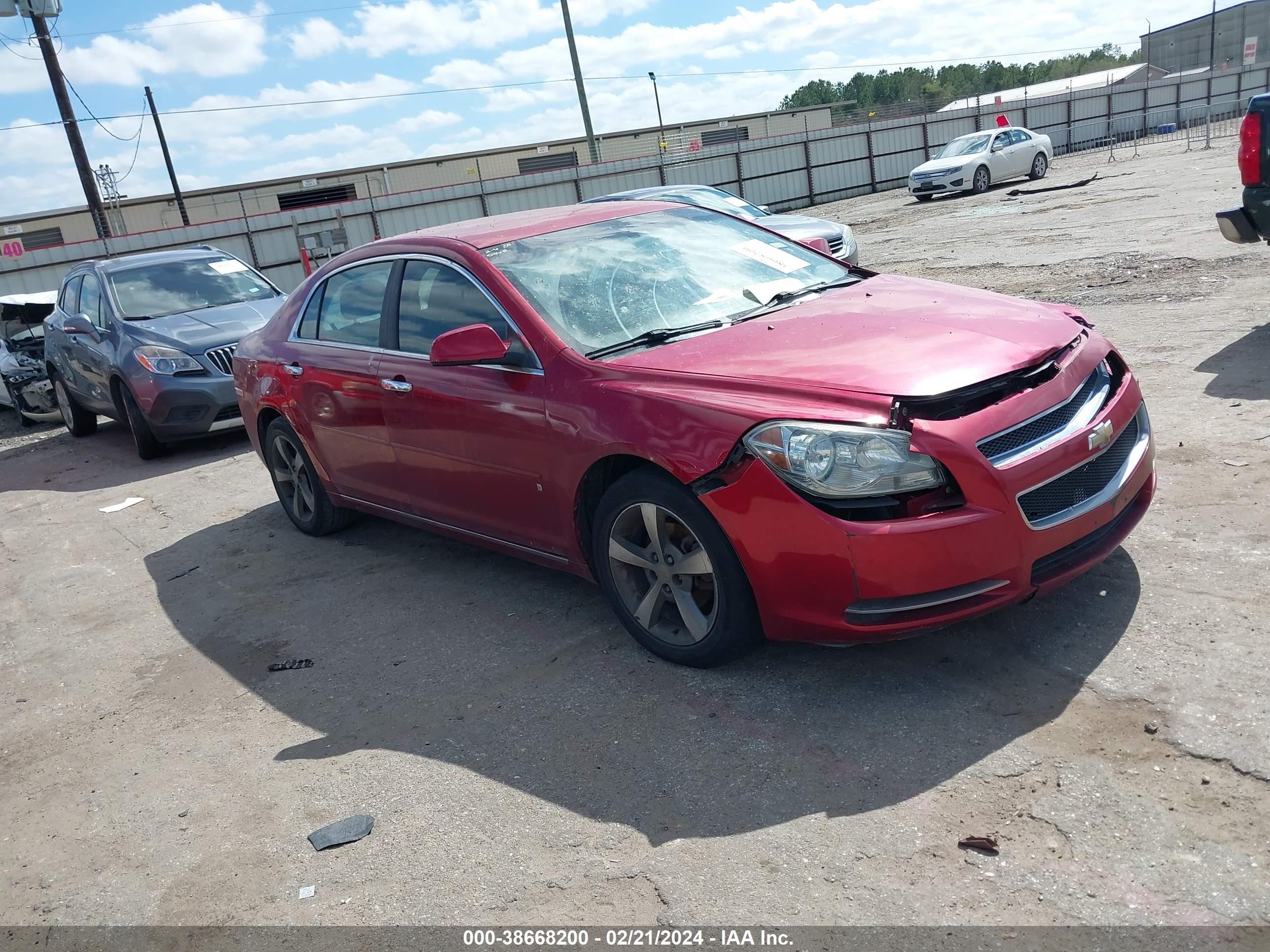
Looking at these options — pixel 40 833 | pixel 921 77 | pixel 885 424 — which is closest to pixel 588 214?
pixel 885 424

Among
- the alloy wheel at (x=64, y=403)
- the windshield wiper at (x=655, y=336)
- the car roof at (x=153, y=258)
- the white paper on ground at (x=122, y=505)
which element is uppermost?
the car roof at (x=153, y=258)

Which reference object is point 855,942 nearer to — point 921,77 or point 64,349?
point 64,349

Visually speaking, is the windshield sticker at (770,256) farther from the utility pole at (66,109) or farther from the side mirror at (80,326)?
the utility pole at (66,109)

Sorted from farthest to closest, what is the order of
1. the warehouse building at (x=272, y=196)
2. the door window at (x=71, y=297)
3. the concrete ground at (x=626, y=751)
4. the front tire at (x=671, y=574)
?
the warehouse building at (x=272, y=196)
the door window at (x=71, y=297)
the front tire at (x=671, y=574)
the concrete ground at (x=626, y=751)

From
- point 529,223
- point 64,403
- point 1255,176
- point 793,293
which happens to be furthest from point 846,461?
point 64,403

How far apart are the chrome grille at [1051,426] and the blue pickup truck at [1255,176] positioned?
4.33m

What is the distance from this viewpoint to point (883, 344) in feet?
12.2

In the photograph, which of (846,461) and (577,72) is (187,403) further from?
(577,72)

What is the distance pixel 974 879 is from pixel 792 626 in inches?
41.2

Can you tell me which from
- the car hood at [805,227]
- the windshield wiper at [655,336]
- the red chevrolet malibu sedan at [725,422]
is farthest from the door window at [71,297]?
the windshield wiper at [655,336]

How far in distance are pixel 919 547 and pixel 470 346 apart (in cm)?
193

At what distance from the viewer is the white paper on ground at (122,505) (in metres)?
8.14

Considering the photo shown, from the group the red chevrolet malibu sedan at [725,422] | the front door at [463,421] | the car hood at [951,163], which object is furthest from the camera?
the car hood at [951,163]

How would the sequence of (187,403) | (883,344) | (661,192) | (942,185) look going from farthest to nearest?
(942,185), (661,192), (187,403), (883,344)
